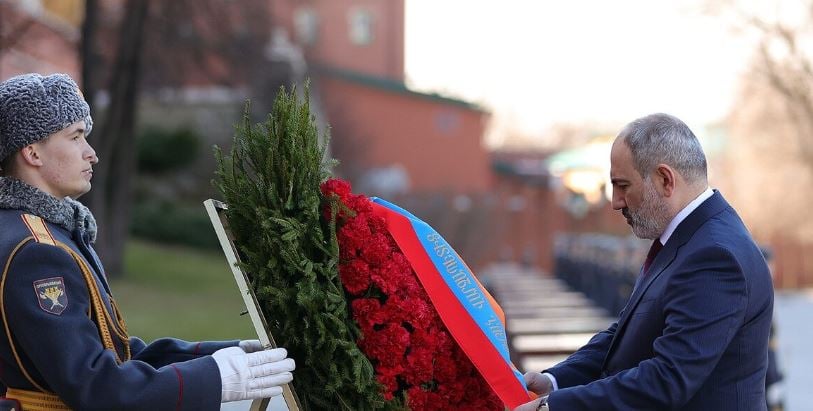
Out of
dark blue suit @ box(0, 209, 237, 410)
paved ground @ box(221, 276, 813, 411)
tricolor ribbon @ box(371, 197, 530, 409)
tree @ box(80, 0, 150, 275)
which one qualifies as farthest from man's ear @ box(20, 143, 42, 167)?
tree @ box(80, 0, 150, 275)

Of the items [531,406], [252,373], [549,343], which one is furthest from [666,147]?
[549,343]

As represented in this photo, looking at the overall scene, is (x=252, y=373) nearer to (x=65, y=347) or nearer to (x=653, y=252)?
(x=65, y=347)

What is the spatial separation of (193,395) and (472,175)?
2839 centimetres

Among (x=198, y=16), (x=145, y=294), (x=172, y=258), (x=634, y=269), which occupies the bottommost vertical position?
(x=172, y=258)

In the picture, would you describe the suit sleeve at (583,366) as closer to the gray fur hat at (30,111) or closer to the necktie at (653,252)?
the necktie at (653,252)

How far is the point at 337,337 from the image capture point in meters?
3.47

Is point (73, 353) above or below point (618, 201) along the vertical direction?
below

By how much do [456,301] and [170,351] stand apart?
3.48 ft

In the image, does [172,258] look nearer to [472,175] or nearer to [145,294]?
[145,294]

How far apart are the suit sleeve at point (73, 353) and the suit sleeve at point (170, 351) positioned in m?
0.63

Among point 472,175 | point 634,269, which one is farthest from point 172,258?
point 634,269

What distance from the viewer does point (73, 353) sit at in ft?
9.81

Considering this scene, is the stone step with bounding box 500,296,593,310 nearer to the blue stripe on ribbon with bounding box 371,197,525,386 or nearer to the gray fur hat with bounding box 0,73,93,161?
the blue stripe on ribbon with bounding box 371,197,525,386

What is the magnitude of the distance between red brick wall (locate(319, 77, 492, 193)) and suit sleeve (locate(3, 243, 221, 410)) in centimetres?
2801
